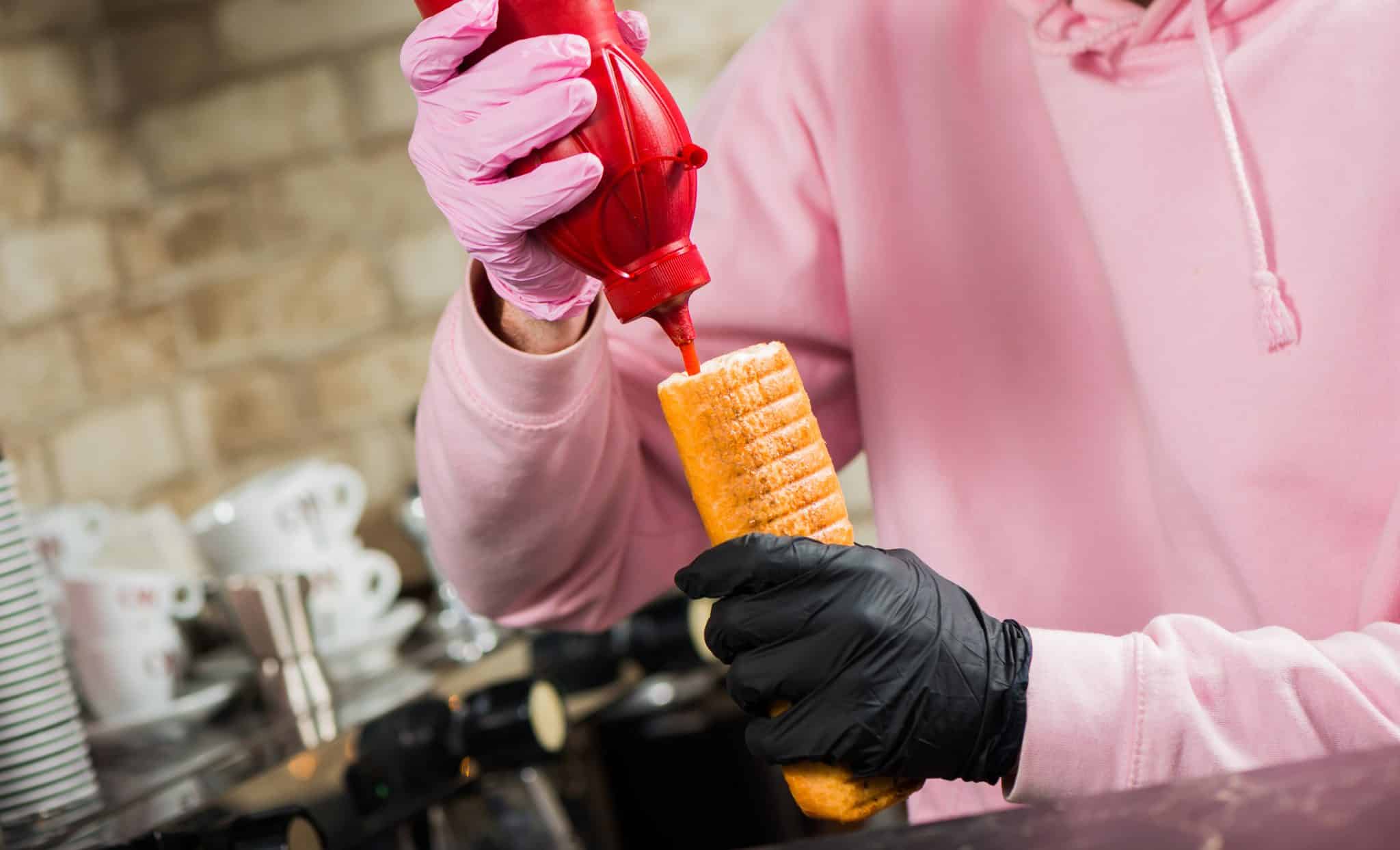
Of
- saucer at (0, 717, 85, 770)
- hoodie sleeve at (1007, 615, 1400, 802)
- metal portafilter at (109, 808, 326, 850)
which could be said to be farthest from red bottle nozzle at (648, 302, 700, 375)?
saucer at (0, 717, 85, 770)

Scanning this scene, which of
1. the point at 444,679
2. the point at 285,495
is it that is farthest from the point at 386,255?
the point at 444,679

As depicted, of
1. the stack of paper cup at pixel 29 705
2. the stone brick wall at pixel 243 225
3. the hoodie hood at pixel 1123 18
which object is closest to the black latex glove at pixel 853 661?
the hoodie hood at pixel 1123 18

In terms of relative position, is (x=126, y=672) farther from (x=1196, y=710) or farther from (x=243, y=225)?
(x=1196, y=710)

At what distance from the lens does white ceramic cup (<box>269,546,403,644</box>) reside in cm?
155

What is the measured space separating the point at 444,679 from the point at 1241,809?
1.11 metres

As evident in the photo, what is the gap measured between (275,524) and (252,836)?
1.85ft

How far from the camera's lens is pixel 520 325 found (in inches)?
36.0

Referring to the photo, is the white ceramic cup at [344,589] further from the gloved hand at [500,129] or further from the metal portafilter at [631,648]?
the gloved hand at [500,129]

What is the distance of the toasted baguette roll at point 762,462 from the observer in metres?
0.76

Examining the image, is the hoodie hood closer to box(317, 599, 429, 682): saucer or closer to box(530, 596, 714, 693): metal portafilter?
box(530, 596, 714, 693): metal portafilter

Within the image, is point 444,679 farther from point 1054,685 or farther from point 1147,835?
point 1147,835

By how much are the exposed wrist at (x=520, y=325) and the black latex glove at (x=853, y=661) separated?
223 mm

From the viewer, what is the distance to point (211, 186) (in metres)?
1.99

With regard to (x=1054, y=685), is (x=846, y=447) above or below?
above
